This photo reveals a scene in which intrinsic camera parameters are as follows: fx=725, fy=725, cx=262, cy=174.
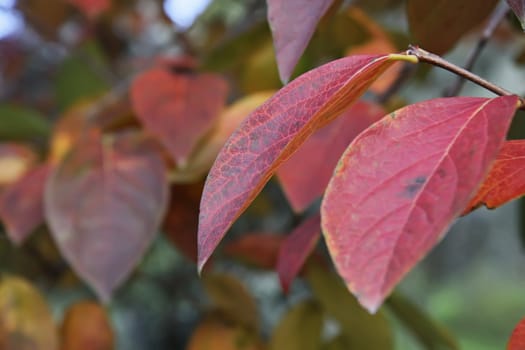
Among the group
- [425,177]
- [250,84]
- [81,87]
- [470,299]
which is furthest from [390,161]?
[470,299]

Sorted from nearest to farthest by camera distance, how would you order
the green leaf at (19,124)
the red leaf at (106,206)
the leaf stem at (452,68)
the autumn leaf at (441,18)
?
the leaf stem at (452,68) < the autumn leaf at (441,18) < the red leaf at (106,206) < the green leaf at (19,124)

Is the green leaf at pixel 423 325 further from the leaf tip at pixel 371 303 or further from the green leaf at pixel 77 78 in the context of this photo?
the green leaf at pixel 77 78

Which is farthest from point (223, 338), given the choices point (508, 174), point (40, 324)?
point (508, 174)

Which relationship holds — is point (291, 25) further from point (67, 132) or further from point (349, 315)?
point (67, 132)

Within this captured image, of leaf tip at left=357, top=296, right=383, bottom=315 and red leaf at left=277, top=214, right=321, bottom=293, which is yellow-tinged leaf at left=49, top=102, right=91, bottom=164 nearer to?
red leaf at left=277, top=214, right=321, bottom=293

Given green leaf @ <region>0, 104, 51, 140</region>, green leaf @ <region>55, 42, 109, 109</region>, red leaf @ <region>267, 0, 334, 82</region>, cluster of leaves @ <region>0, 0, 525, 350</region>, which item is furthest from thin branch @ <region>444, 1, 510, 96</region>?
green leaf @ <region>55, 42, 109, 109</region>

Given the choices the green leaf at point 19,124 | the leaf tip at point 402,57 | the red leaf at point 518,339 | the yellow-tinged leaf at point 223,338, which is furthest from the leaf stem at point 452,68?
the green leaf at point 19,124

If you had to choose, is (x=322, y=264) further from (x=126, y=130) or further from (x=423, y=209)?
(x=423, y=209)
